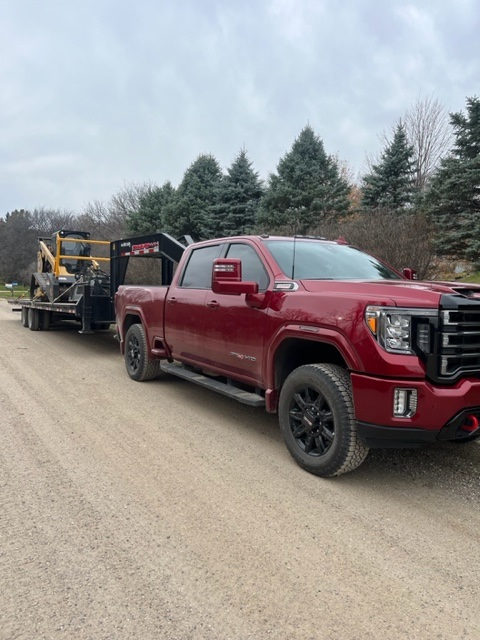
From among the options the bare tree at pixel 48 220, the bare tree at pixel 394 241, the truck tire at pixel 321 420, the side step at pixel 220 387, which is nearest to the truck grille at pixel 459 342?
the truck tire at pixel 321 420

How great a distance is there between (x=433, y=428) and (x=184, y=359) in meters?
3.34

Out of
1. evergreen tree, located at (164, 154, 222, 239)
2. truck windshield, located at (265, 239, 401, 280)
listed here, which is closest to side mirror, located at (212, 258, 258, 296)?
truck windshield, located at (265, 239, 401, 280)

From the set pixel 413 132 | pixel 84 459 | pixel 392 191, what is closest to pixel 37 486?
pixel 84 459

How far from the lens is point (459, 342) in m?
3.37

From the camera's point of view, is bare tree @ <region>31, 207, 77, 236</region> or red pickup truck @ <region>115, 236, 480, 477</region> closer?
red pickup truck @ <region>115, 236, 480, 477</region>

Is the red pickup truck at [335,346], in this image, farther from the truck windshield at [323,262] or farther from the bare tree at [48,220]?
the bare tree at [48,220]

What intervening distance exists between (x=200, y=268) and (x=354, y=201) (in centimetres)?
1879

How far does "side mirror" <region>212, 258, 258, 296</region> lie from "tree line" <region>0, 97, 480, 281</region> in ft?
28.1

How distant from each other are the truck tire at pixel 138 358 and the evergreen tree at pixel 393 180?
15519 millimetres

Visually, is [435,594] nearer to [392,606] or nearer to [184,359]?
[392,606]

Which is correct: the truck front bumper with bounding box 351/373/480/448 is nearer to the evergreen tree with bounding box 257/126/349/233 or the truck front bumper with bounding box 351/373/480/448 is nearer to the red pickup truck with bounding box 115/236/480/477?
the red pickup truck with bounding box 115/236/480/477

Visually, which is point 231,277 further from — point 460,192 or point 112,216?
point 112,216

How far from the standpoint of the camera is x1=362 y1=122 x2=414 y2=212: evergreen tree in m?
20.2

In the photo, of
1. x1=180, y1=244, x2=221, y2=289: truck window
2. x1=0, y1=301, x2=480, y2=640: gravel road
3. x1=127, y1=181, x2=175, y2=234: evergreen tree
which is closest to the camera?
x1=0, y1=301, x2=480, y2=640: gravel road
